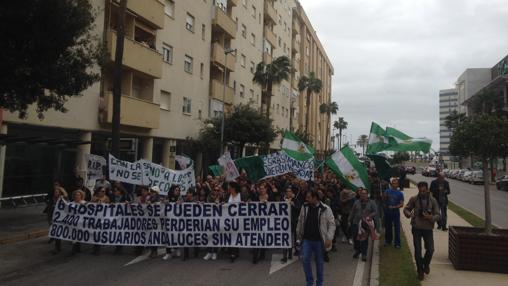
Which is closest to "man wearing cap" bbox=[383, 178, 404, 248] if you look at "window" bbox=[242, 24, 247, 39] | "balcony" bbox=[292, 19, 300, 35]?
"window" bbox=[242, 24, 247, 39]

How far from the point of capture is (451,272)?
28.9 ft

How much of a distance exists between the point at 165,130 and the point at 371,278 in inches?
836

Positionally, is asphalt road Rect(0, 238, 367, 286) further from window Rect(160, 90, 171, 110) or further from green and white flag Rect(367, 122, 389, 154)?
window Rect(160, 90, 171, 110)

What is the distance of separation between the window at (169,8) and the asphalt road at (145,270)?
20389 millimetres

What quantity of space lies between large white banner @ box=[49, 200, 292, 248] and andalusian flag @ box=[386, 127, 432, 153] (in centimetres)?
408

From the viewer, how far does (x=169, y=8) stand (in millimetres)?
28922

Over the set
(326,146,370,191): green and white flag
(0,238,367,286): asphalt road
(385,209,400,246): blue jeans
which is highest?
(326,146,370,191): green and white flag

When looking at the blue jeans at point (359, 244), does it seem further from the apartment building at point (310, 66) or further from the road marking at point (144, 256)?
the apartment building at point (310, 66)

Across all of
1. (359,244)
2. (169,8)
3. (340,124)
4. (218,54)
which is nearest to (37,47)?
(359,244)

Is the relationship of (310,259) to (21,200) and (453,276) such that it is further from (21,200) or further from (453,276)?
(21,200)

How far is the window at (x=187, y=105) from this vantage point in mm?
31047

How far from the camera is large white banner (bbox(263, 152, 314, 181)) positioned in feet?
52.9

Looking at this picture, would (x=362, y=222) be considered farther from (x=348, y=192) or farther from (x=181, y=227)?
(x=181, y=227)

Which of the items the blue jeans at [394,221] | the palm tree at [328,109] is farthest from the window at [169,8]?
the palm tree at [328,109]
